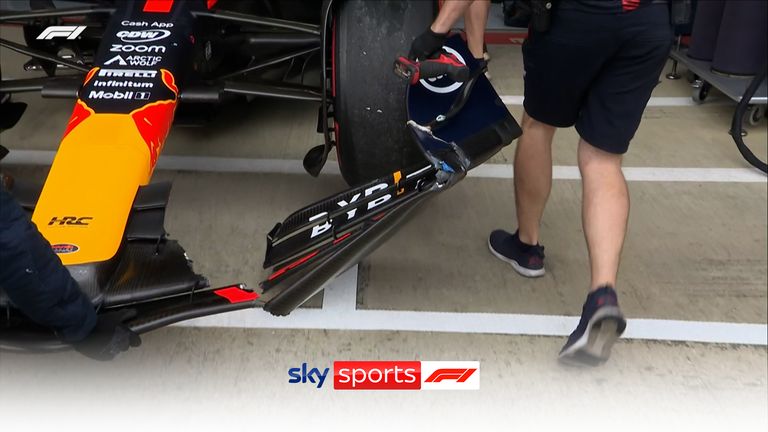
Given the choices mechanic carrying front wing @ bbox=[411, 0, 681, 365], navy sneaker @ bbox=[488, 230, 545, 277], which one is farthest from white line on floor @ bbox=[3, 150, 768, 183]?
mechanic carrying front wing @ bbox=[411, 0, 681, 365]

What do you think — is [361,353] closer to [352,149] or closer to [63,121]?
[352,149]

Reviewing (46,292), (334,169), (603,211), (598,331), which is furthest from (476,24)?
(46,292)

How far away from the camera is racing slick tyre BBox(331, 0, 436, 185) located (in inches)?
90.3

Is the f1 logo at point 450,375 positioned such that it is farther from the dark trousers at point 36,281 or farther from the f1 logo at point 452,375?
the dark trousers at point 36,281

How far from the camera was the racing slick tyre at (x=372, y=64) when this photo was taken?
229 centimetres

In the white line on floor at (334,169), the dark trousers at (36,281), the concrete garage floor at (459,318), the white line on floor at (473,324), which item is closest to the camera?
the dark trousers at (36,281)

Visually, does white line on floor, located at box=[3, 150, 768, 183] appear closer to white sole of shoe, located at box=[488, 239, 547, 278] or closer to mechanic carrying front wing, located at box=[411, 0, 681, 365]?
white sole of shoe, located at box=[488, 239, 547, 278]

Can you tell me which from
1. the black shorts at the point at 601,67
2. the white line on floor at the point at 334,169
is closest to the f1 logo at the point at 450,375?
the black shorts at the point at 601,67

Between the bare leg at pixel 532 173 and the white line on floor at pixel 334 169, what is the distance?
683mm

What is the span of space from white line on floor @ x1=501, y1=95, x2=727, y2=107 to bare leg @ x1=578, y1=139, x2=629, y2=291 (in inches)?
71.8

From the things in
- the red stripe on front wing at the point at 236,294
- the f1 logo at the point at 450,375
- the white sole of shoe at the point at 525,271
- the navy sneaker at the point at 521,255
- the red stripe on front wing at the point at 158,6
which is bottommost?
the white sole of shoe at the point at 525,271

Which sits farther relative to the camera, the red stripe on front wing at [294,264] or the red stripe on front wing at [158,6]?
the red stripe on front wing at [158,6]

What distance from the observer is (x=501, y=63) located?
14.6 feet

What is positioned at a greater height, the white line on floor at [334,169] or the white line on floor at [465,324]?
the white line on floor at [465,324]
